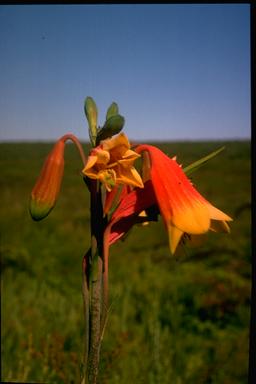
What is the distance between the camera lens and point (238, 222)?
2.61 m

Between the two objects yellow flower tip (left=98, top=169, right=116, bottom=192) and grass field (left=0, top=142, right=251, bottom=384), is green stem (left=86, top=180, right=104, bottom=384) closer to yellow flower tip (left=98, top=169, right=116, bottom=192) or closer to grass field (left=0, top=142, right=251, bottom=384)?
yellow flower tip (left=98, top=169, right=116, bottom=192)

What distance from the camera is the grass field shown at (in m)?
1.01

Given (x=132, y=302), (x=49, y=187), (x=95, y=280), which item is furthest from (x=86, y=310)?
(x=132, y=302)

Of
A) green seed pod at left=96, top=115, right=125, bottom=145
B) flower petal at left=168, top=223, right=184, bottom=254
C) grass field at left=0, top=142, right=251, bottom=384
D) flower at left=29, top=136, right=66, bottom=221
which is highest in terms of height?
green seed pod at left=96, top=115, right=125, bottom=145

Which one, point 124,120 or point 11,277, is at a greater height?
point 124,120

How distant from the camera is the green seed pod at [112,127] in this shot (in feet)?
1.43

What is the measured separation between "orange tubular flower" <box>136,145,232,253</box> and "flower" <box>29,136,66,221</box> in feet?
0.27

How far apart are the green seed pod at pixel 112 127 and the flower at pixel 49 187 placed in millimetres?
40

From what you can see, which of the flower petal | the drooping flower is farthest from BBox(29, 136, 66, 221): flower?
the flower petal

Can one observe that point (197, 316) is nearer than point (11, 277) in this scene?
Yes

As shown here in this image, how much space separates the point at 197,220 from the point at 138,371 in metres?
0.68

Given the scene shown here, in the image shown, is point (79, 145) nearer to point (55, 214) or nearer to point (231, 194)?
point (55, 214)

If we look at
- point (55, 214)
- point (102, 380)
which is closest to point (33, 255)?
point (55, 214)

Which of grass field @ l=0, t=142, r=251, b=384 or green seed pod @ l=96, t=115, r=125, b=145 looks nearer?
green seed pod @ l=96, t=115, r=125, b=145
